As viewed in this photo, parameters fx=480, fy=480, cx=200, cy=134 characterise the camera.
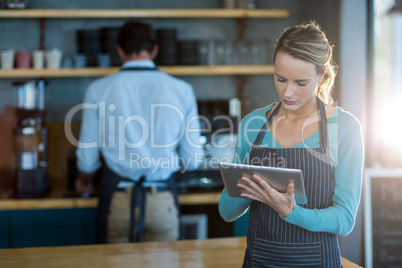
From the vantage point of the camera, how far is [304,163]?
51.8 inches

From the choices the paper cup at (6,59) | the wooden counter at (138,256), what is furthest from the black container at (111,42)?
the wooden counter at (138,256)

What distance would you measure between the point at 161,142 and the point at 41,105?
1.01 m

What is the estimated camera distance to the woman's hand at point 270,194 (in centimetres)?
120

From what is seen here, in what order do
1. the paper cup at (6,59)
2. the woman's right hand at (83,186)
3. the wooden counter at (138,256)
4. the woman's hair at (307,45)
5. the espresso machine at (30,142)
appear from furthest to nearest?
1. the paper cup at (6,59)
2. the espresso machine at (30,142)
3. the woman's right hand at (83,186)
4. the wooden counter at (138,256)
5. the woman's hair at (307,45)

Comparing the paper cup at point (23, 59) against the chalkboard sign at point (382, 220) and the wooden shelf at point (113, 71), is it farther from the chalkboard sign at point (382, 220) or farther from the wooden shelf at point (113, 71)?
the chalkboard sign at point (382, 220)

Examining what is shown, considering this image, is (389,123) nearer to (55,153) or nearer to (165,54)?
(165,54)

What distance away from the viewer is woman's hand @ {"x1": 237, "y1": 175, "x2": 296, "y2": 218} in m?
1.20

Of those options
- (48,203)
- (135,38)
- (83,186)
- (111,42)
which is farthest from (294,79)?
(111,42)

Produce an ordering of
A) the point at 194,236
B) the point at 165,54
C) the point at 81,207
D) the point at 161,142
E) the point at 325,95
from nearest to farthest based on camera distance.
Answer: the point at 325,95
the point at 161,142
the point at 81,207
the point at 194,236
the point at 165,54

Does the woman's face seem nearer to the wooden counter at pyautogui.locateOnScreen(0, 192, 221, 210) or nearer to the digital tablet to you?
Result: the digital tablet

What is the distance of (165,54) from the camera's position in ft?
10.2

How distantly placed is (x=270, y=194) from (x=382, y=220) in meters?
2.01

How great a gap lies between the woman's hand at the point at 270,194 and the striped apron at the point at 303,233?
0.11 metres

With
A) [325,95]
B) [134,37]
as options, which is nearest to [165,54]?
[134,37]
